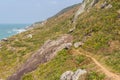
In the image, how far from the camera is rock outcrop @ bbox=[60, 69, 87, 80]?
33.4 m

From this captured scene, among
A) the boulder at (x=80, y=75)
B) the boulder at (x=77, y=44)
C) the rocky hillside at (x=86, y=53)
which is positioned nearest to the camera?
the boulder at (x=80, y=75)

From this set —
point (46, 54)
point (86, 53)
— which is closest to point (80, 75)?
point (86, 53)

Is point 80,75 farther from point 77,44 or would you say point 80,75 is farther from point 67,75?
point 77,44

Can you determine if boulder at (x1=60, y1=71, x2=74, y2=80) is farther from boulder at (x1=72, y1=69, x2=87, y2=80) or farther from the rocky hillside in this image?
boulder at (x1=72, y1=69, x2=87, y2=80)

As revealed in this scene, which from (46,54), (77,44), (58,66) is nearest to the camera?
(58,66)

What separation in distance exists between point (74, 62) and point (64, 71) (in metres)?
2.19

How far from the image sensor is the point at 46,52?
48.2 meters

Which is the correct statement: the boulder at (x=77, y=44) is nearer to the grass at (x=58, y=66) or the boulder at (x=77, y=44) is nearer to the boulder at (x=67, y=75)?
the grass at (x=58, y=66)

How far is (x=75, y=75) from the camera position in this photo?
3400 cm

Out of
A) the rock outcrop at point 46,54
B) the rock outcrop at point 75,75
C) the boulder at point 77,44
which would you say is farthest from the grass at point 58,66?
the rock outcrop at point 46,54

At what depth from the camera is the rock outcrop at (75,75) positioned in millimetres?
33406

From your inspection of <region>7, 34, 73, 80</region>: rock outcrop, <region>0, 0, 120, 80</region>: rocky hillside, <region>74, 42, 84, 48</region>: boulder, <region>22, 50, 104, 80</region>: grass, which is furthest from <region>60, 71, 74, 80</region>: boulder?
<region>7, 34, 73, 80</region>: rock outcrop

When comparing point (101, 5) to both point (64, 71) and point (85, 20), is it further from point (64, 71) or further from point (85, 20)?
point (64, 71)

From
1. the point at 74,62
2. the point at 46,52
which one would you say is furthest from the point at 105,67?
the point at 46,52
